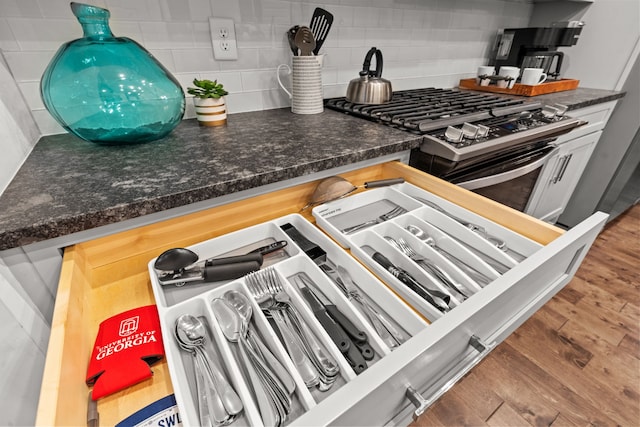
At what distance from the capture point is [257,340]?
0.45 meters

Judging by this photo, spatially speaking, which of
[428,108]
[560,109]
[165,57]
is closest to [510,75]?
[560,109]

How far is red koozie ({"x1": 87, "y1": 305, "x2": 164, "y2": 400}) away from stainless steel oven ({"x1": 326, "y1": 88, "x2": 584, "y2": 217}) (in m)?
0.81

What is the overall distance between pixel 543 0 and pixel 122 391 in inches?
109

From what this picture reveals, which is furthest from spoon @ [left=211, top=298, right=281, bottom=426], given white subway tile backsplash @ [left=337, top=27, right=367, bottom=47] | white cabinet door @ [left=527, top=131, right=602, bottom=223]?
white cabinet door @ [left=527, top=131, right=602, bottom=223]

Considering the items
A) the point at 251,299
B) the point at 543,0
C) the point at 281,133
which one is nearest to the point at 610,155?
the point at 543,0

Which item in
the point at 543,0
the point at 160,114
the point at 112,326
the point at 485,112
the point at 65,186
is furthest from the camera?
the point at 543,0

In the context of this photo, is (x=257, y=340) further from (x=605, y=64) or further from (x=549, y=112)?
(x=605, y=64)

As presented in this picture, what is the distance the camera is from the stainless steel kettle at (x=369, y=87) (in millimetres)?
1174

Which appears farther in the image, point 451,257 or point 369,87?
point 369,87

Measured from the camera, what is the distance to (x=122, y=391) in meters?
0.40

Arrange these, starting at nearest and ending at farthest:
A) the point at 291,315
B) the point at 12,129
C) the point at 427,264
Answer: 1. the point at 291,315
2. the point at 427,264
3. the point at 12,129

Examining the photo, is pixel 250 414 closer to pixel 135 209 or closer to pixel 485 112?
pixel 135 209

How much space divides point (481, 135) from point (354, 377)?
866mm

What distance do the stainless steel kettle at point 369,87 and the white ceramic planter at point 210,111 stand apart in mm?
536
